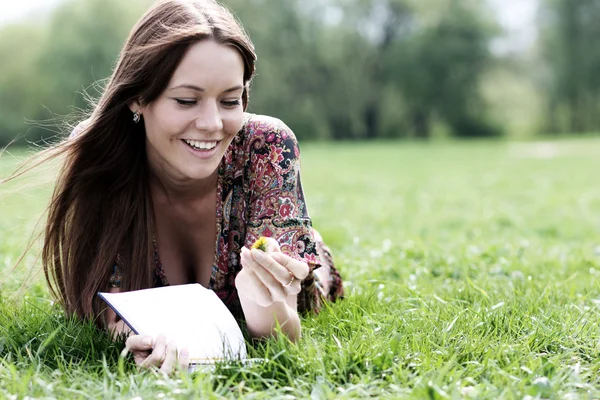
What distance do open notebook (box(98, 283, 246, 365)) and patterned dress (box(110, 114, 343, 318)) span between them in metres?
0.36

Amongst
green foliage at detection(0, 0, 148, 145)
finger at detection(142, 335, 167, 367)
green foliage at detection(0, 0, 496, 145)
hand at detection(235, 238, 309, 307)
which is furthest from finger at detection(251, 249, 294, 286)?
green foliage at detection(0, 0, 148, 145)

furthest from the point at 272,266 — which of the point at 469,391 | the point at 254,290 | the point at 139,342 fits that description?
the point at 469,391

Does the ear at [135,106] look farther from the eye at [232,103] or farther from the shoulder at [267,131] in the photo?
the shoulder at [267,131]

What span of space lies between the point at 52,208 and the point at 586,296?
8.68 feet

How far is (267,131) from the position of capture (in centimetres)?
320

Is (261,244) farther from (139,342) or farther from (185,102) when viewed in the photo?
(185,102)

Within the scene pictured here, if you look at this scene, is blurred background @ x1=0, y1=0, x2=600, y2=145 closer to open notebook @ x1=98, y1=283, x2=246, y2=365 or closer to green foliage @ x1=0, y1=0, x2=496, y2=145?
green foliage @ x1=0, y1=0, x2=496, y2=145

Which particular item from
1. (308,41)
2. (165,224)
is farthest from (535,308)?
(308,41)

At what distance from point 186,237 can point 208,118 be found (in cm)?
81

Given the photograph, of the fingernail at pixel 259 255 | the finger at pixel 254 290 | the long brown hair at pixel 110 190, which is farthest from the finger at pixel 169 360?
the long brown hair at pixel 110 190

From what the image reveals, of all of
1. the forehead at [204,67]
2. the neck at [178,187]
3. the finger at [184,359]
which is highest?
the forehead at [204,67]

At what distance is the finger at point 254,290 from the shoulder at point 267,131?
0.74 m

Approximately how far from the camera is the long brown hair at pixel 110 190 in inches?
116

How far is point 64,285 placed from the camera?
130 inches
